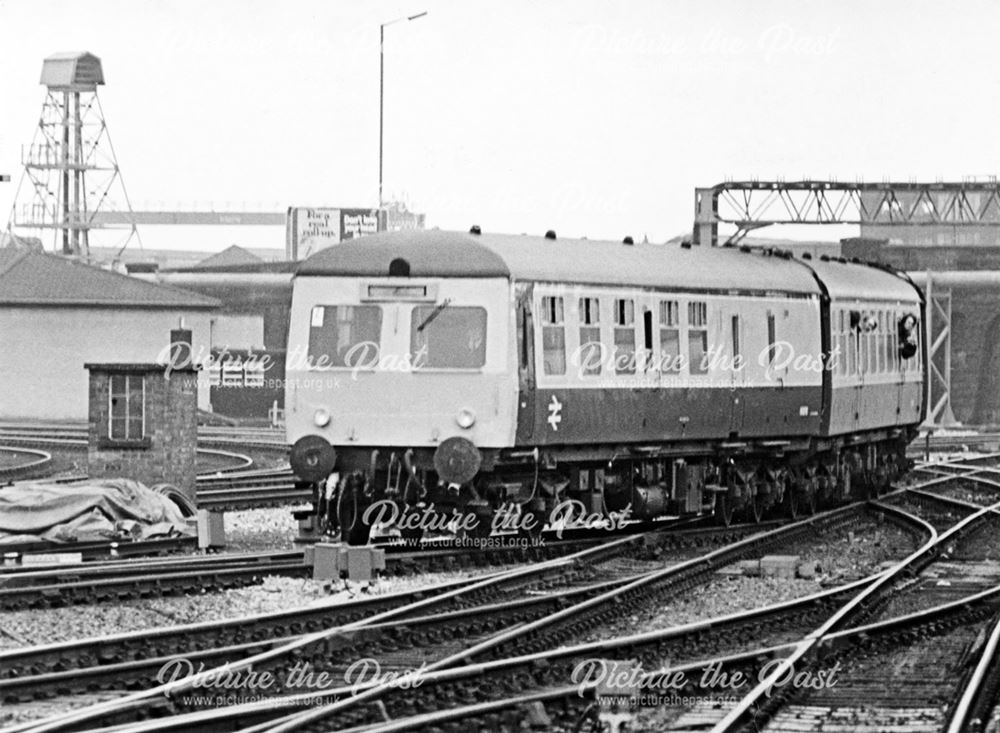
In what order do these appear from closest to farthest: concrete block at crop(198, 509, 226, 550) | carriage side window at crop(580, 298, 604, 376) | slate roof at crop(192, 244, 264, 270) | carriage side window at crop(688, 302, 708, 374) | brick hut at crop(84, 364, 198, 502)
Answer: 1. concrete block at crop(198, 509, 226, 550)
2. carriage side window at crop(580, 298, 604, 376)
3. carriage side window at crop(688, 302, 708, 374)
4. brick hut at crop(84, 364, 198, 502)
5. slate roof at crop(192, 244, 264, 270)

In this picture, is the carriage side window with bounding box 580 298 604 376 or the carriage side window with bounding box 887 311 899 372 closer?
the carriage side window with bounding box 580 298 604 376

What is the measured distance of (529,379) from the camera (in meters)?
19.8

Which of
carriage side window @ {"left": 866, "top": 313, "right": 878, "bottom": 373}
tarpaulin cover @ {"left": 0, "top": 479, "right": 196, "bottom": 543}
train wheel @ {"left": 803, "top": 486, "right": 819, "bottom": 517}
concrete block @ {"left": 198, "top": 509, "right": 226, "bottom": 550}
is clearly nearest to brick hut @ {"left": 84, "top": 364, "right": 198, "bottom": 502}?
tarpaulin cover @ {"left": 0, "top": 479, "right": 196, "bottom": 543}

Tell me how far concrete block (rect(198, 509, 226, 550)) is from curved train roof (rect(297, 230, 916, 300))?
2532 millimetres

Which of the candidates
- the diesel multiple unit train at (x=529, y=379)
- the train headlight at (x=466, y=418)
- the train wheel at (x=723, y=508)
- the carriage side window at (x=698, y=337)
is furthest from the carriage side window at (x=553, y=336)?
the train wheel at (x=723, y=508)

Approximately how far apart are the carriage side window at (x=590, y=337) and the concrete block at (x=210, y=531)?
12.6 ft

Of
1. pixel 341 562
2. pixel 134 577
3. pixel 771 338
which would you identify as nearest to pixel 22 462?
pixel 771 338

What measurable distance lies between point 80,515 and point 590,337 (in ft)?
18.0

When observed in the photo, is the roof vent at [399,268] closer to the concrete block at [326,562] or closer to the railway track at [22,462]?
the concrete block at [326,562]

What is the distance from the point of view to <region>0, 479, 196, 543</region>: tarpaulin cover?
21.0 m

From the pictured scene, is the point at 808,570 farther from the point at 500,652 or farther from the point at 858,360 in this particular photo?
the point at 858,360

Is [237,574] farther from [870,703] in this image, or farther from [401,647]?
[870,703]

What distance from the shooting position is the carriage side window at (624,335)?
21.2m

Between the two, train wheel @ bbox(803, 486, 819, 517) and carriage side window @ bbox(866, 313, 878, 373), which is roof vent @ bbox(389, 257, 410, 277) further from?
carriage side window @ bbox(866, 313, 878, 373)
